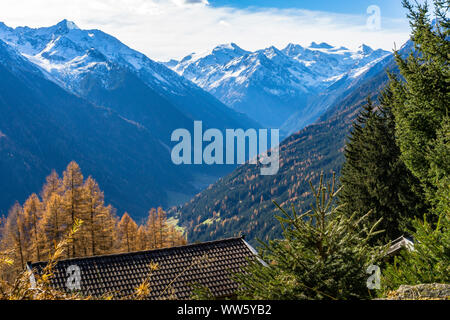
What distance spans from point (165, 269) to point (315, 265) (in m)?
19.7

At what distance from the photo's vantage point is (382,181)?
27.5 meters

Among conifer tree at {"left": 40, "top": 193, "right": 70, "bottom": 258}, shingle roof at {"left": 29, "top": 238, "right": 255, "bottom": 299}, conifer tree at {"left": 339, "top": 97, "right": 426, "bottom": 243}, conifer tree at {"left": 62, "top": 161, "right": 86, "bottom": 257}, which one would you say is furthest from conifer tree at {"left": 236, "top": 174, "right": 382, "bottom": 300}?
conifer tree at {"left": 40, "top": 193, "right": 70, "bottom": 258}

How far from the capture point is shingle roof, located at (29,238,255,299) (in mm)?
23094

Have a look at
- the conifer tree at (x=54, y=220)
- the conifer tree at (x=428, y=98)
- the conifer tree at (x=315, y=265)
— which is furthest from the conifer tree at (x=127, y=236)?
the conifer tree at (x=315, y=265)

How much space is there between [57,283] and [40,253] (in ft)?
64.7

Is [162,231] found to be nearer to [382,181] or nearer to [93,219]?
[93,219]

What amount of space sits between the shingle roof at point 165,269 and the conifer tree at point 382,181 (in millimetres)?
8098

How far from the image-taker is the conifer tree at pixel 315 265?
238 inches

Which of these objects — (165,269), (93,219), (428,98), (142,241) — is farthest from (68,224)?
(428,98)

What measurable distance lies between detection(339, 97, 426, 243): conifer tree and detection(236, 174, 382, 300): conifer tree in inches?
789

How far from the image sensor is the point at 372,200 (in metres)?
28.3

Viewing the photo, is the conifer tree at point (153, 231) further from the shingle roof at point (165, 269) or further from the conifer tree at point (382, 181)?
the conifer tree at point (382, 181)
